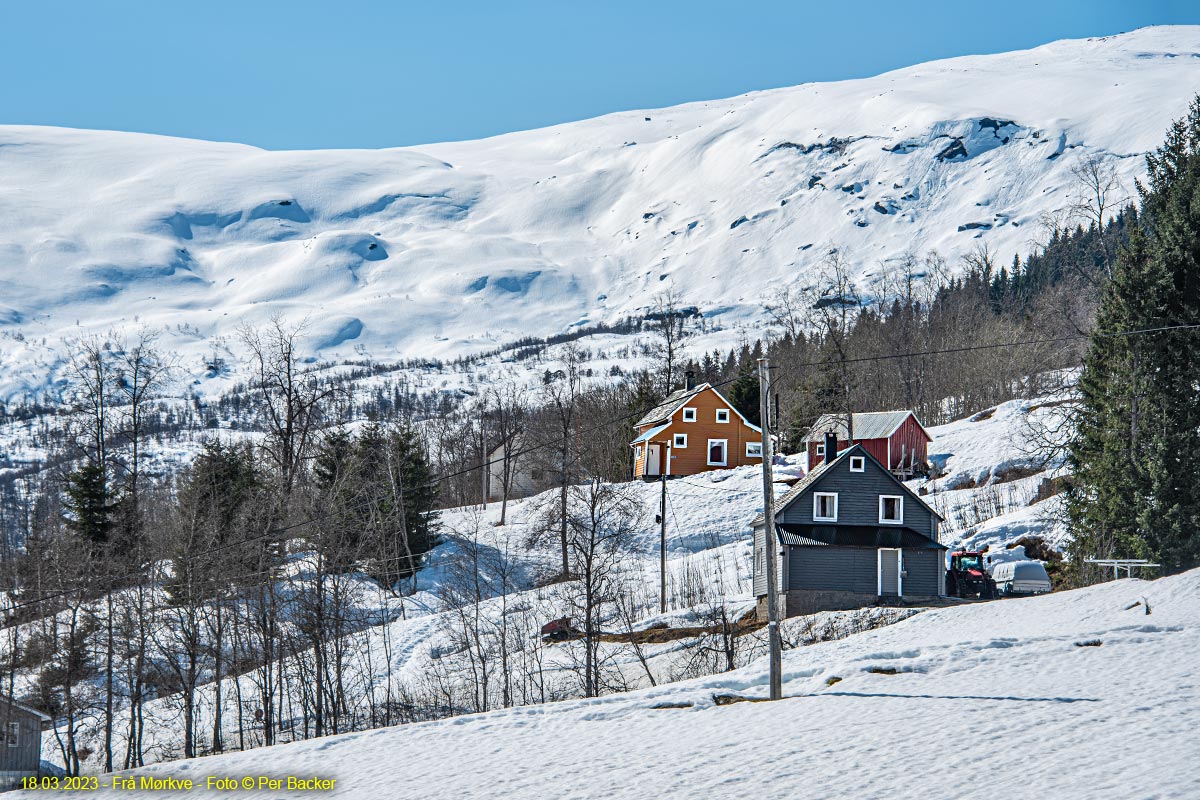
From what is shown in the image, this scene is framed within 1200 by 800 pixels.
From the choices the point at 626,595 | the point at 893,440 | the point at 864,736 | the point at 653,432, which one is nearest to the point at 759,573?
A: the point at 626,595

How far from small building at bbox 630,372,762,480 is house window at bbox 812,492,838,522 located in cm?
3046

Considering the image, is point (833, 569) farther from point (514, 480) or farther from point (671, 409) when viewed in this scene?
point (514, 480)

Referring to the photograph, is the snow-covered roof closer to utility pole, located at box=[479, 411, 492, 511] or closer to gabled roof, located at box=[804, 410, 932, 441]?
gabled roof, located at box=[804, 410, 932, 441]

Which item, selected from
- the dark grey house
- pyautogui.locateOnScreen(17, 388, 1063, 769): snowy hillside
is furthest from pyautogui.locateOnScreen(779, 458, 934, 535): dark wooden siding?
pyautogui.locateOnScreen(17, 388, 1063, 769): snowy hillside

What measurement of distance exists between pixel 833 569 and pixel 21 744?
103 ft

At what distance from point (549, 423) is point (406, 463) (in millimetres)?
56448

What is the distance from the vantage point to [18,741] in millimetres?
36438

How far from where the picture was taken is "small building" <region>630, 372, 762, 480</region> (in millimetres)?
Answer: 82500

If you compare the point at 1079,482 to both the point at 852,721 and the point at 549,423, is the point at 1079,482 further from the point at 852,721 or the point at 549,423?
the point at 549,423

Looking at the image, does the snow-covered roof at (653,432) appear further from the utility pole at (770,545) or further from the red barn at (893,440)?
the utility pole at (770,545)

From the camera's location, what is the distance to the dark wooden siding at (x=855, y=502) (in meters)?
50.5

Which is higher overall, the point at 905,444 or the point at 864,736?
the point at 905,444

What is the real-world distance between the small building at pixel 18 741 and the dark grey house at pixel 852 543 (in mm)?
27017

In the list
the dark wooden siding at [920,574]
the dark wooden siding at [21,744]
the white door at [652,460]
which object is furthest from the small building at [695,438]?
the dark wooden siding at [21,744]
